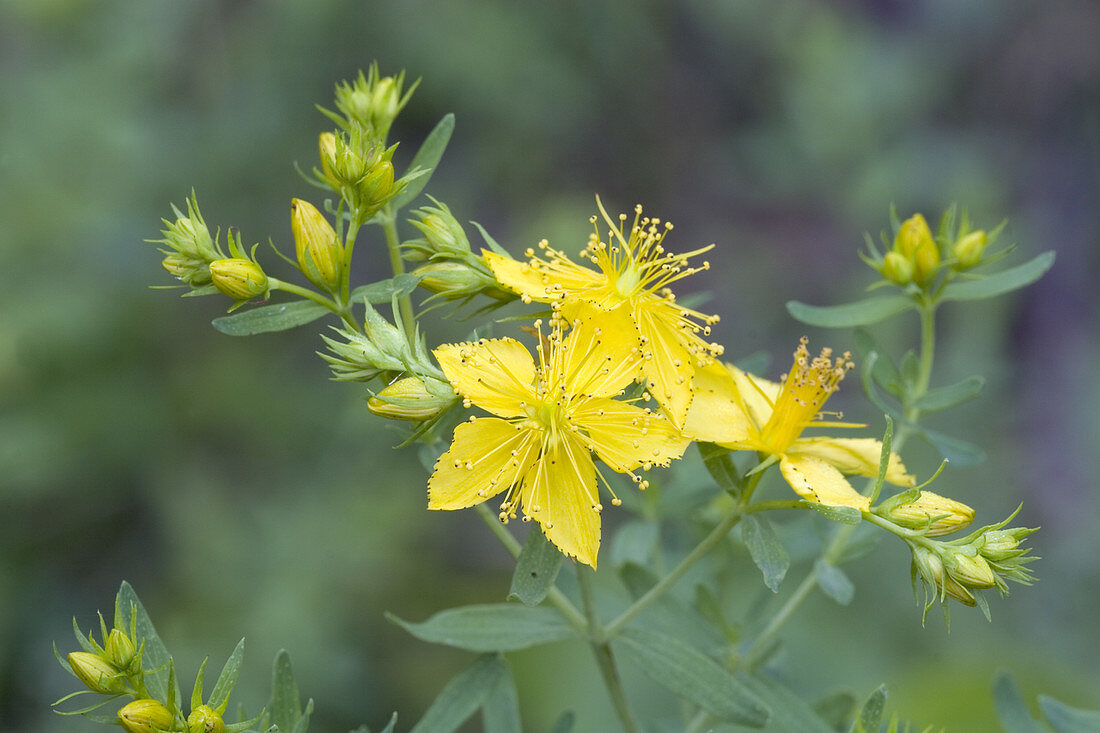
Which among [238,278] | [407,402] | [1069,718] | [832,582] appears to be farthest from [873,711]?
[238,278]

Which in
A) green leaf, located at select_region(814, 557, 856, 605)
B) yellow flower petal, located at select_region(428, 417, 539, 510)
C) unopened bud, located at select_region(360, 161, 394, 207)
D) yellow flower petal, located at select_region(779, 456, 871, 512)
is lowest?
green leaf, located at select_region(814, 557, 856, 605)

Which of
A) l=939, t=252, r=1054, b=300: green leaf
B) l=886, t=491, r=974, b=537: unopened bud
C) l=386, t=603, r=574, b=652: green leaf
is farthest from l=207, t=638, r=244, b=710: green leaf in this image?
l=939, t=252, r=1054, b=300: green leaf

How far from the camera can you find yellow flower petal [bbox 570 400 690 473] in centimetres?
151

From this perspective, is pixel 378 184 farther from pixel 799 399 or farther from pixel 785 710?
pixel 785 710

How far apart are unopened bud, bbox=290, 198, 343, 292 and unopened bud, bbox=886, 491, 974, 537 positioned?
94 cm

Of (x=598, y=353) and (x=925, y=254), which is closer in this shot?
(x=598, y=353)

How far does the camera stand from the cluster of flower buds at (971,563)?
1.41m

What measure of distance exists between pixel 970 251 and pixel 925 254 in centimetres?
11

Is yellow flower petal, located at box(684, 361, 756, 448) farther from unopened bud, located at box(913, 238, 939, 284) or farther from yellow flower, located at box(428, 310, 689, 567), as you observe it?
unopened bud, located at box(913, 238, 939, 284)

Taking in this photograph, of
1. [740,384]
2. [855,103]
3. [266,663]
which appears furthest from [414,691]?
[855,103]

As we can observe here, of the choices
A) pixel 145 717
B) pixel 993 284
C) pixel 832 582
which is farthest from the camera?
pixel 993 284

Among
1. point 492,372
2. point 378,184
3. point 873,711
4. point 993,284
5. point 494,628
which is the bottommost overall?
point 873,711

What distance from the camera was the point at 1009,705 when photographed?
1.83 meters

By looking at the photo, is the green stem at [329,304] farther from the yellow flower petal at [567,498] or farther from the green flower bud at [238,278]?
the yellow flower petal at [567,498]
